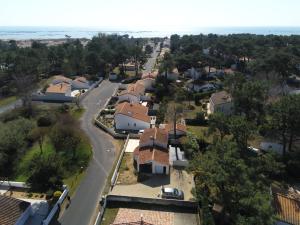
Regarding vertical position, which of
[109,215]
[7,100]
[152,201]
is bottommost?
[7,100]

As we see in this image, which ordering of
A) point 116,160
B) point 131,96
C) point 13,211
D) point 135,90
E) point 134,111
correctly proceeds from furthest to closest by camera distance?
1. point 135,90
2. point 131,96
3. point 134,111
4. point 116,160
5. point 13,211

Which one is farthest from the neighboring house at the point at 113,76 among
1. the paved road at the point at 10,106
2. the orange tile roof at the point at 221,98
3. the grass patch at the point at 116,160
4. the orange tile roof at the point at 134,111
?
the grass patch at the point at 116,160

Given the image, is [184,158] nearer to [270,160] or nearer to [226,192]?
[270,160]

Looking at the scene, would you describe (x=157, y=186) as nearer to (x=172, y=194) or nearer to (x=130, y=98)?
(x=172, y=194)

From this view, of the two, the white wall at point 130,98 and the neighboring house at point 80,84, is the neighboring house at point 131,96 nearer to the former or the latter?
the white wall at point 130,98

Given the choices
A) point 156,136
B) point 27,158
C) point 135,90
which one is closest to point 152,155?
point 156,136

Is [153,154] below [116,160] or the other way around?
the other way around

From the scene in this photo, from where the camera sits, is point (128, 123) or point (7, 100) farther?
point (7, 100)
